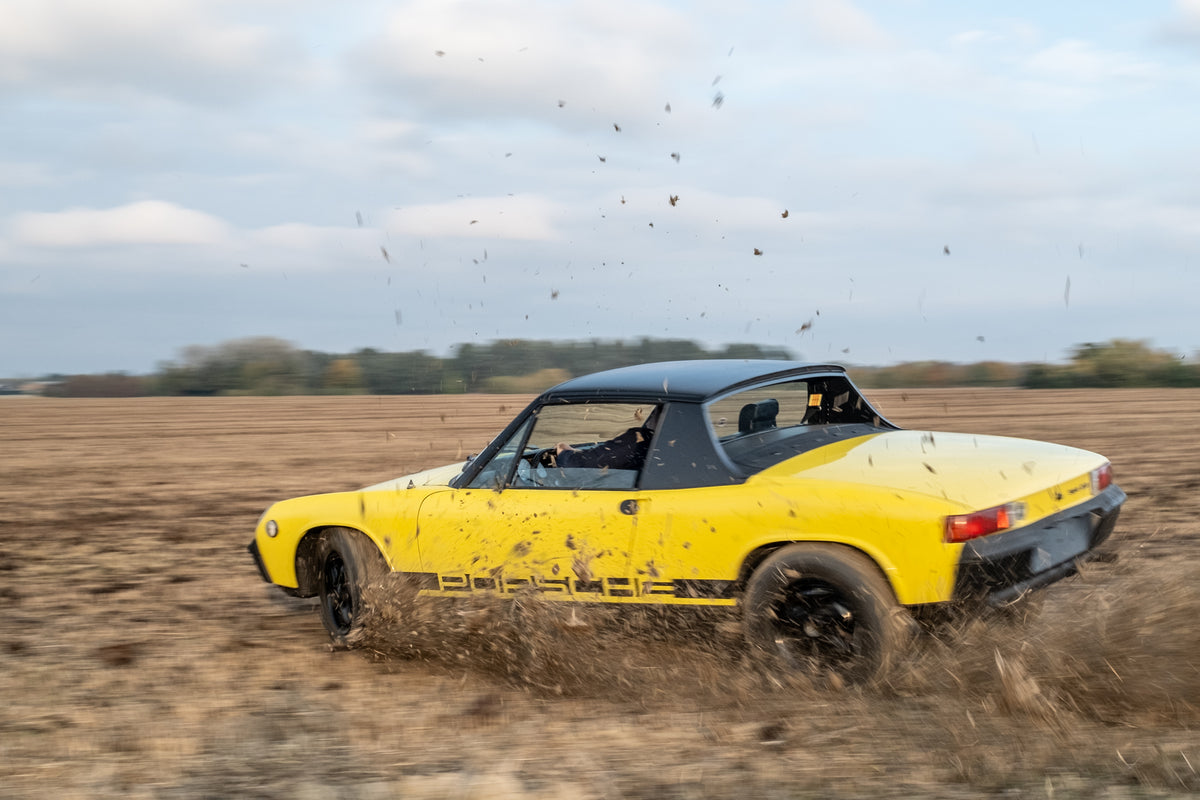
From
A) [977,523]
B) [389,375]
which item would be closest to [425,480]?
[977,523]

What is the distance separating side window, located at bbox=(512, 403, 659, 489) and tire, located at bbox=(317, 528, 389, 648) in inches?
39.6

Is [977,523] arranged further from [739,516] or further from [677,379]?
[677,379]

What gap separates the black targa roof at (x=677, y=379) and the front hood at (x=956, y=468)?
482 millimetres

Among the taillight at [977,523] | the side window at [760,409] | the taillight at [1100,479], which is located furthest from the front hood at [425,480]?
the taillight at [1100,479]

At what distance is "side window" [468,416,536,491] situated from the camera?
5059mm

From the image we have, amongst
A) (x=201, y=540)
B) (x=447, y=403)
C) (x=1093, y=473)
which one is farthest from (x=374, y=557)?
(x=447, y=403)

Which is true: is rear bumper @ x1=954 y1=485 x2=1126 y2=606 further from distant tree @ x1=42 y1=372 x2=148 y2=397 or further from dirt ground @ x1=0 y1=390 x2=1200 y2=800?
distant tree @ x1=42 y1=372 x2=148 y2=397

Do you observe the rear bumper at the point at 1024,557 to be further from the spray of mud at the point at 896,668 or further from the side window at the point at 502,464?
the side window at the point at 502,464

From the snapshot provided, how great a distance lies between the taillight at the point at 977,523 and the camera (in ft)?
12.8

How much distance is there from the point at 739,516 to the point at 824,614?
0.52 m

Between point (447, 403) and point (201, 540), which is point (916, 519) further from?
point (447, 403)

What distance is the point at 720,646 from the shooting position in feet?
15.1

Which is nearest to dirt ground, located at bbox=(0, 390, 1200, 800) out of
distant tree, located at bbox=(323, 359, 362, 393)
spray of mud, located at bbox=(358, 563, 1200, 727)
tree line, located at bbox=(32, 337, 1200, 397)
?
spray of mud, located at bbox=(358, 563, 1200, 727)

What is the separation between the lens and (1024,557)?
4.08m
